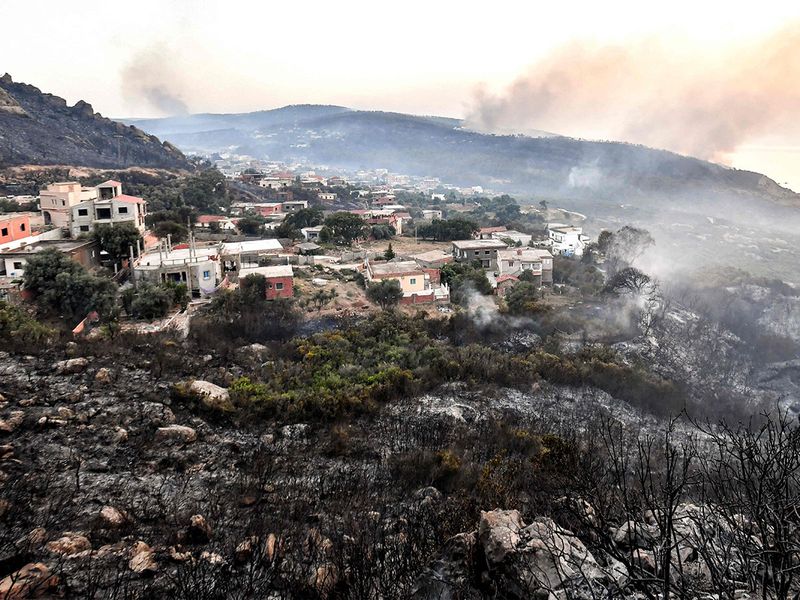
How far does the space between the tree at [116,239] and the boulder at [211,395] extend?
11.9 meters

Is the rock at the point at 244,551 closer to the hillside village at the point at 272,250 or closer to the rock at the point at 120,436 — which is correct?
the rock at the point at 120,436

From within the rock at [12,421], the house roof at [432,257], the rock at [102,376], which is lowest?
the rock at [102,376]

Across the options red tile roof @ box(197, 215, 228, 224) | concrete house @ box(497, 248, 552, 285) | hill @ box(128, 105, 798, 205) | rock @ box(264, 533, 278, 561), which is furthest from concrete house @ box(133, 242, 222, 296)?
hill @ box(128, 105, 798, 205)

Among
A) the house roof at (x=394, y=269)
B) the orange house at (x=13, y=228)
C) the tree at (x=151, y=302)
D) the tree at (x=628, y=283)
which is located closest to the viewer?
the tree at (x=151, y=302)

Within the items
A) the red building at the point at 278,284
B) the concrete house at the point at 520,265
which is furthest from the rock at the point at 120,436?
the concrete house at the point at 520,265

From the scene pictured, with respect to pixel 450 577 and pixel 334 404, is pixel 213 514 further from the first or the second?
pixel 334 404

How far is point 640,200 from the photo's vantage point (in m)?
94.3

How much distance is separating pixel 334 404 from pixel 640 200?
9704 cm

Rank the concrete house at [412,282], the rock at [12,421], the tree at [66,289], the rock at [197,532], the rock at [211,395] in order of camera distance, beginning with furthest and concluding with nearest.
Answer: the concrete house at [412,282] < the tree at [66,289] < the rock at [211,395] < the rock at [12,421] < the rock at [197,532]

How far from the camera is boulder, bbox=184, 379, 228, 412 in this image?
10.4 m

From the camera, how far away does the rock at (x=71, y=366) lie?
11.0m

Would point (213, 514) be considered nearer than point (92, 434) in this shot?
Yes

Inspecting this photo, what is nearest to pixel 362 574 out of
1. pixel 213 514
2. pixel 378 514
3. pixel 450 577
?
pixel 450 577

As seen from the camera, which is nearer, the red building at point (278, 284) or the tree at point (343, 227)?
the red building at point (278, 284)
